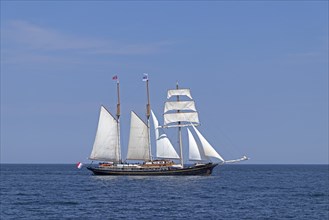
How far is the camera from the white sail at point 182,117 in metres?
130

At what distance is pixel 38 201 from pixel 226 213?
22085 millimetres

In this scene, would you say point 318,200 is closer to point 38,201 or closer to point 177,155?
point 38,201

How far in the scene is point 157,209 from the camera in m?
63.2

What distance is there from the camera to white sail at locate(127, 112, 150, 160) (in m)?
125

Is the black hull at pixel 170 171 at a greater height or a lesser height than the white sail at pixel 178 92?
lesser

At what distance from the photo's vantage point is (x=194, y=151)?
120625mm

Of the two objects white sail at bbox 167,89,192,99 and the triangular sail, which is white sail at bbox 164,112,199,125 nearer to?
white sail at bbox 167,89,192,99

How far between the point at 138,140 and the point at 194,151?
11.5m

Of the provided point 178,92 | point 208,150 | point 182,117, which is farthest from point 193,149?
point 178,92

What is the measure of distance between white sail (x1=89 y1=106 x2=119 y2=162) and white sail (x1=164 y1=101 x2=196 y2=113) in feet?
34.0

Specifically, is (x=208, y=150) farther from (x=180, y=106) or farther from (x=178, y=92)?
(x=178, y=92)

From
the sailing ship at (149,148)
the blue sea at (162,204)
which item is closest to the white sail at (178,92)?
the sailing ship at (149,148)

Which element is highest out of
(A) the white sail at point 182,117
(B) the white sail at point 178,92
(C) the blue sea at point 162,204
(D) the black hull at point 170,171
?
(B) the white sail at point 178,92

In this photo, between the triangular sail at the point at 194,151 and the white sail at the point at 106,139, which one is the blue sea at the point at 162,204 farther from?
the white sail at the point at 106,139
